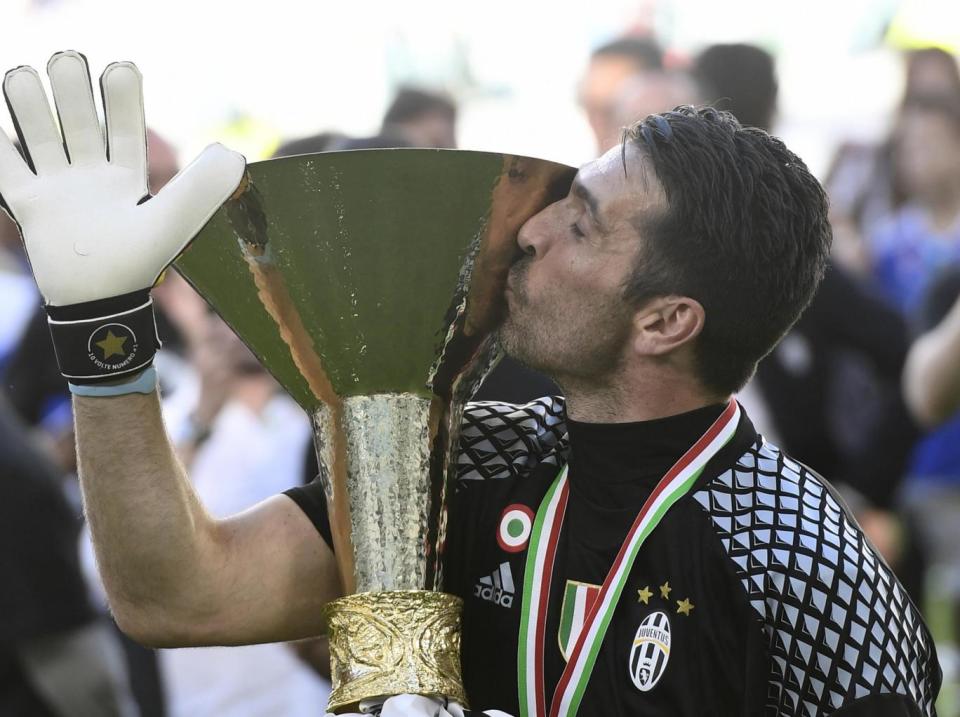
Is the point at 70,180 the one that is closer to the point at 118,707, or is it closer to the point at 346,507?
the point at 346,507

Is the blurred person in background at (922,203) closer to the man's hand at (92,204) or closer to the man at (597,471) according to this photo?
the man at (597,471)

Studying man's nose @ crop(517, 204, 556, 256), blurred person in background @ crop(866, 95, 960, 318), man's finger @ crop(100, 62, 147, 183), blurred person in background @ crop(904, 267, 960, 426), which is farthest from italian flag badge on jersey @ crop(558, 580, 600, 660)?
blurred person in background @ crop(866, 95, 960, 318)

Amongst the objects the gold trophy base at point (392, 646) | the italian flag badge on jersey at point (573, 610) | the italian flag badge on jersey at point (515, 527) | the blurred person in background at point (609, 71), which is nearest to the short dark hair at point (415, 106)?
the blurred person in background at point (609, 71)

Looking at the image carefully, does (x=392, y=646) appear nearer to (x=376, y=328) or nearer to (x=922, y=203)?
(x=376, y=328)

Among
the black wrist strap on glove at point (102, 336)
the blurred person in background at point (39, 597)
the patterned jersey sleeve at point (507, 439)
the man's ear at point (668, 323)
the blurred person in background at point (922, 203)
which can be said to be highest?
the black wrist strap on glove at point (102, 336)

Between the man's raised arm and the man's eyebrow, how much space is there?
658 mm

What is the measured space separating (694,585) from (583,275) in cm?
56

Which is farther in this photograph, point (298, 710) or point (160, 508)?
point (298, 710)

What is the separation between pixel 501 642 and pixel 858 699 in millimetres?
580

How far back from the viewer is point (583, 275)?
8.87 ft

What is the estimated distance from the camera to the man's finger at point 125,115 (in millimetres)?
2273

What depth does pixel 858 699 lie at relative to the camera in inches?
96.4

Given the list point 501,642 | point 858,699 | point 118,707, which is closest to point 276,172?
point 501,642

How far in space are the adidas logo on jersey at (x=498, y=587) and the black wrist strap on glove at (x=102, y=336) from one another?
0.71m
